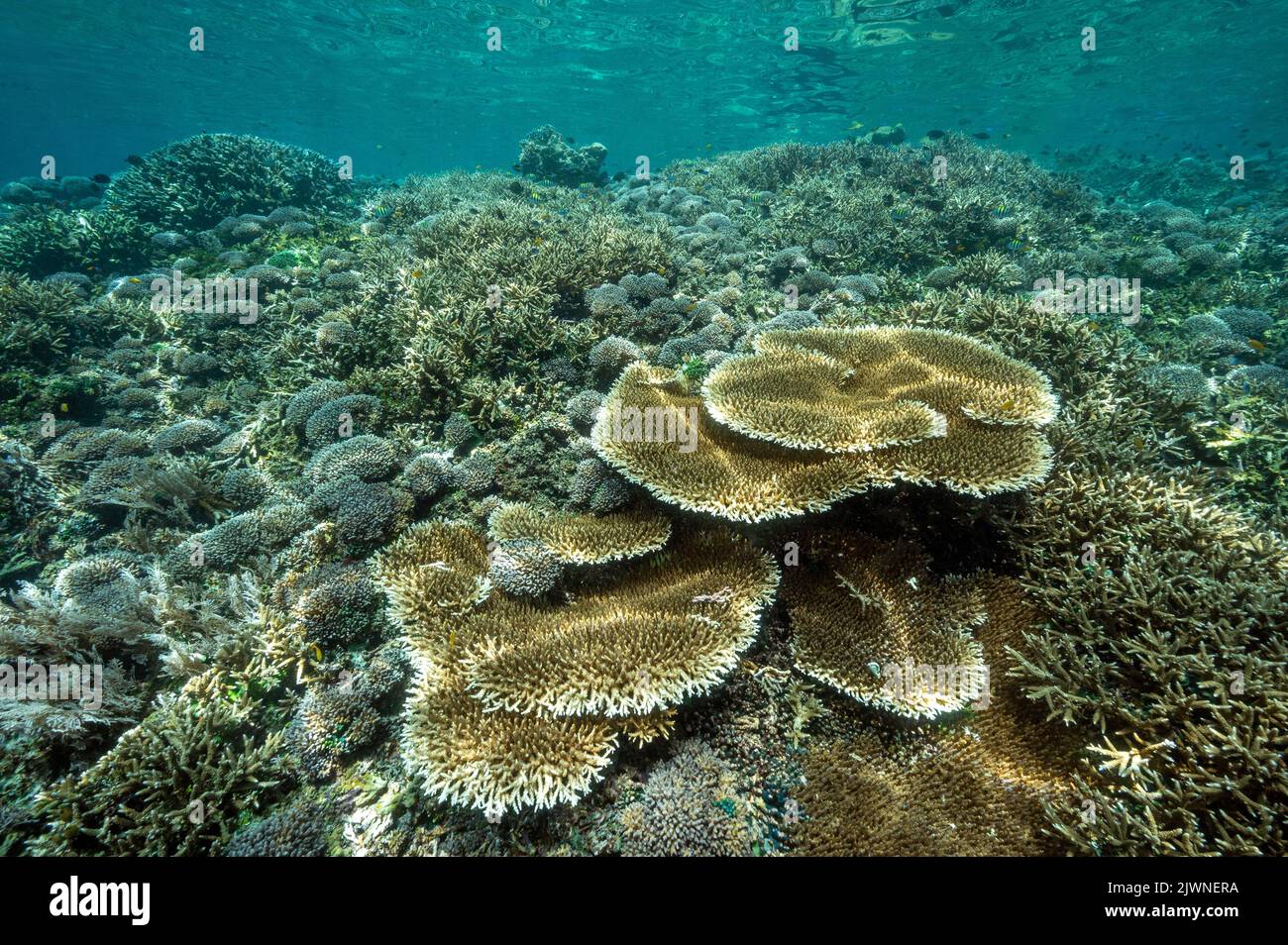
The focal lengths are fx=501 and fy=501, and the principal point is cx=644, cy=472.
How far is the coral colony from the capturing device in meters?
3.16

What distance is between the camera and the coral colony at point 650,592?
3.16 m

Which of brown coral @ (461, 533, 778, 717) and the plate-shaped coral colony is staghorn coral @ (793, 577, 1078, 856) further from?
brown coral @ (461, 533, 778, 717)

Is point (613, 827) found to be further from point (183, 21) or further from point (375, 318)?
point (183, 21)

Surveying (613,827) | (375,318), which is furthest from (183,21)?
(613,827)

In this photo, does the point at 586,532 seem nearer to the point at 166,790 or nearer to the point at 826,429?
the point at 826,429

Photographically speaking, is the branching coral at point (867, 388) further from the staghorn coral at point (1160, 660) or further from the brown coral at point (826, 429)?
the staghorn coral at point (1160, 660)

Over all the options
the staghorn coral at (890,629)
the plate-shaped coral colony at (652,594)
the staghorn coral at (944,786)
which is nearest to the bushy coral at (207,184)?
the plate-shaped coral colony at (652,594)

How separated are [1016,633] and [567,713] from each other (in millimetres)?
3551

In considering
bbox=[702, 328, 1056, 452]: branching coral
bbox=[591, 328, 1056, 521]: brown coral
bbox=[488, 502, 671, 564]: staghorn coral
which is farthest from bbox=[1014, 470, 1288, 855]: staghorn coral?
bbox=[488, 502, 671, 564]: staghorn coral

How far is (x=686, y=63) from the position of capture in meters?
43.4

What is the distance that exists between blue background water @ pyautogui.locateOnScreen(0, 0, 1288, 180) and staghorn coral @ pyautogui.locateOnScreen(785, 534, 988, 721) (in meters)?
22.1

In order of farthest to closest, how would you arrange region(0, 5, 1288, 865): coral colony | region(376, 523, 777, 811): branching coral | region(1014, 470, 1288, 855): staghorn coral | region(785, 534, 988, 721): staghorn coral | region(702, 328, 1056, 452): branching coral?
region(702, 328, 1056, 452): branching coral, region(785, 534, 988, 721): staghorn coral, region(0, 5, 1288, 865): coral colony, region(376, 523, 777, 811): branching coral, region(1014, 470, 1288, 855): staghorn coral

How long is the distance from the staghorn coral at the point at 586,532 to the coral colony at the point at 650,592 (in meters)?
0.04
